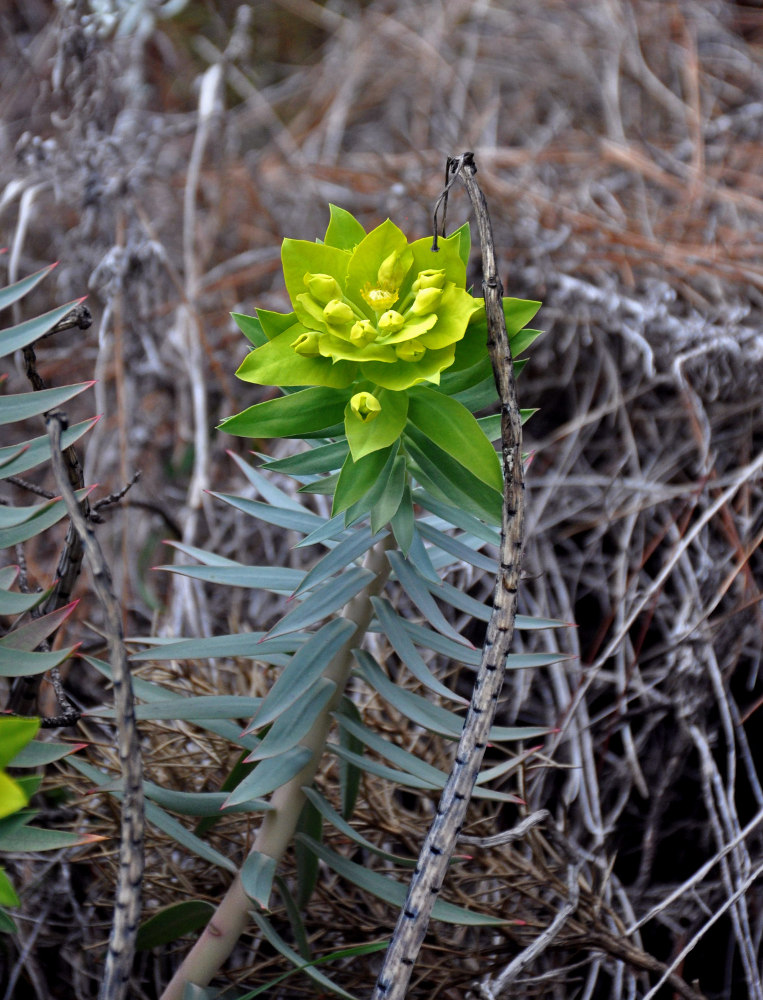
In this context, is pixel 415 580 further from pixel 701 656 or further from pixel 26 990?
pixel 26 990

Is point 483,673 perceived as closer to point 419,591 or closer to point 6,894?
point 419,591

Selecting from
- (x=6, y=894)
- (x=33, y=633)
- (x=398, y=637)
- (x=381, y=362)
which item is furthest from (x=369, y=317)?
(x=6, y=894)

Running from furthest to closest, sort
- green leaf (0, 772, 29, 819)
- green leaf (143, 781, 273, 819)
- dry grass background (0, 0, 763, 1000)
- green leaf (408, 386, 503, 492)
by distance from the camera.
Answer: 1. dry grass background (0, 0, 763, 1000)
2. green leaf (143, 781, 273, 819)
3. green leaf (408, 386, 503, 492)
4. green leaf (0, 772, 29, 819)

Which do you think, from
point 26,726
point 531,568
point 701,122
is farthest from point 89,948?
point 701,122

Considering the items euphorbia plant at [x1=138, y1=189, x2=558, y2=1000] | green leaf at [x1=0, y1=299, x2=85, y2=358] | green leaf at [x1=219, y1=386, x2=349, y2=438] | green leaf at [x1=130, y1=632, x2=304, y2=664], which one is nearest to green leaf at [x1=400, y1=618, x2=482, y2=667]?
euphorbia plant at [x1=138, y1=189, x2=558, y2=1000]

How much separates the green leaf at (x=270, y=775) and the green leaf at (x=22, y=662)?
0.18 m

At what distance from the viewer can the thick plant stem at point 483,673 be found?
1.86ft

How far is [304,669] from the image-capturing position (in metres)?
0.71

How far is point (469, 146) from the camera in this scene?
195 cm

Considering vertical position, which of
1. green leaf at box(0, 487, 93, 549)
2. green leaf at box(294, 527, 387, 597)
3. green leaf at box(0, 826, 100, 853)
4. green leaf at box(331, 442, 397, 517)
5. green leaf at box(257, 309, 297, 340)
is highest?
green leaf at box(257, 309, 297, 340)

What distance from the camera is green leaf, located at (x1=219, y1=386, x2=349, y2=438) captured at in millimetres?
645

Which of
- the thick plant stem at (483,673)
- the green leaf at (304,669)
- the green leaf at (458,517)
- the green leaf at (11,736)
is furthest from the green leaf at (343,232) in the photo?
the green leaf at (11,736)

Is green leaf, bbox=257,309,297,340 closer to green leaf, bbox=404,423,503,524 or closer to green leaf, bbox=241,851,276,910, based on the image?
green leaf, bbox=404,423,503,524

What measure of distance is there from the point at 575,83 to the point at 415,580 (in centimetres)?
200
